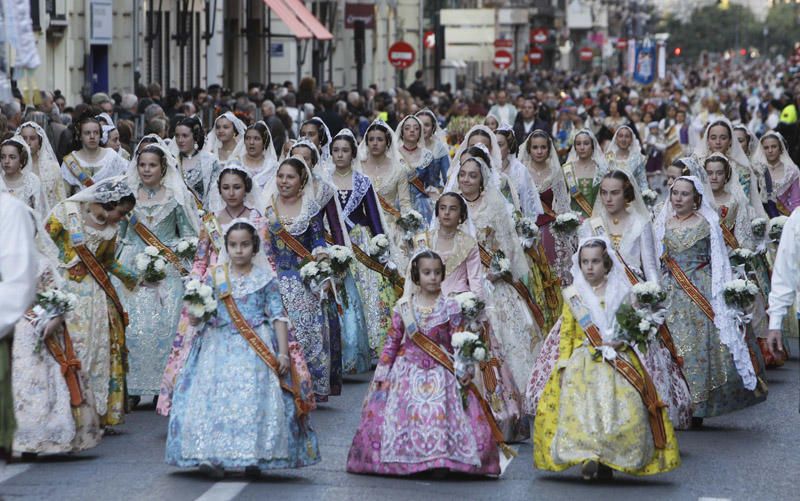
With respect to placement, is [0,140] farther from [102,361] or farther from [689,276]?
[689,276]

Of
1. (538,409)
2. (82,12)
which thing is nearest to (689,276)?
(538,409)

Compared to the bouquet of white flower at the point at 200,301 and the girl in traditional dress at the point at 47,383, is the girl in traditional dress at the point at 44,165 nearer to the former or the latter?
the girl in traditional dress at the point at 47,383

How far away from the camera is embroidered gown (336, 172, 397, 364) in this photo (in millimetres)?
15594

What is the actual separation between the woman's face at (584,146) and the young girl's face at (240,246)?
24.3 ft

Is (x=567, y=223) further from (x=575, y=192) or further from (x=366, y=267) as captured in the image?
(x=575, y=192)

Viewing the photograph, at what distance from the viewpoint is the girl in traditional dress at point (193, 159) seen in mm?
16781

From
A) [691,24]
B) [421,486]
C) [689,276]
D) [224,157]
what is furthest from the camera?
[691,24]

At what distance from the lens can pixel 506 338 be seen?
13.8 metres

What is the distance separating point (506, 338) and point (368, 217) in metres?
2.21

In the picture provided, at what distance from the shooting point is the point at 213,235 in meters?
11.8

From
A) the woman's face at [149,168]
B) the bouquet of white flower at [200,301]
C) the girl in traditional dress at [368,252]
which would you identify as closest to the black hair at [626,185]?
the girl in traditional dress at [368,252]

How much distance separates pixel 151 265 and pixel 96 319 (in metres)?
0.47

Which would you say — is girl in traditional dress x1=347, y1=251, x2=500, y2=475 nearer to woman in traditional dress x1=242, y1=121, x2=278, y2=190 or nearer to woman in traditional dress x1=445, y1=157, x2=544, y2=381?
woman in traditional dress x1=445, y1=157, x2=544, y2=381

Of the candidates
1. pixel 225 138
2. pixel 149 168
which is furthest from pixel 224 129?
pixel 149 168
